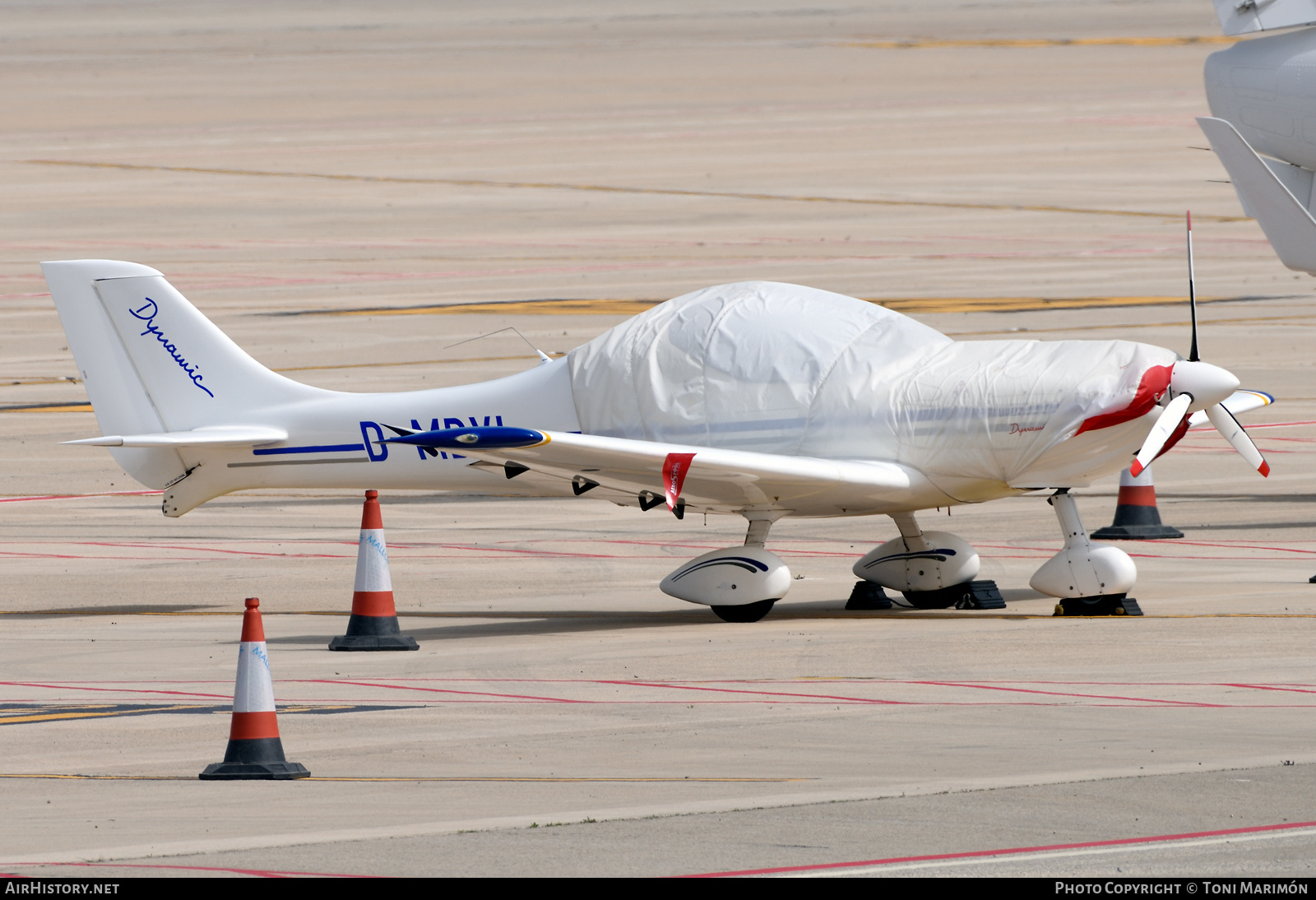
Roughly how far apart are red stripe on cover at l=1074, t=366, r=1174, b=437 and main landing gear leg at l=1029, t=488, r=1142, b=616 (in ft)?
2.31

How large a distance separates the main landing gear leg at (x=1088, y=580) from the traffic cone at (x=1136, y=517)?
3.31 meters

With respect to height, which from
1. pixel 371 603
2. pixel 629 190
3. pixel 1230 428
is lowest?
pixel 629 190

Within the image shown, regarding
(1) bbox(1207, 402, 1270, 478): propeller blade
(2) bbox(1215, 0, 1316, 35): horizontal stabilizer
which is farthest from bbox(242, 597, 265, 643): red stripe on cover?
(2) bbox(1215, 0, 1316, 35): horizontal stabilizer

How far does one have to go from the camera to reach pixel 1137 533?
1794 centimetres

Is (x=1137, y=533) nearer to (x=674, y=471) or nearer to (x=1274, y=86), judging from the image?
(x=674, y=471)

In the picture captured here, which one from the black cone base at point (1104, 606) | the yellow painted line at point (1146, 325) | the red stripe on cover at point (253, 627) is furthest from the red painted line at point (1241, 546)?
the yellow painted line at point (1146, 325)

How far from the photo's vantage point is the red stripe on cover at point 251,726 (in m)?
9.75

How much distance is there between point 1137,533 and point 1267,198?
383 centimetres

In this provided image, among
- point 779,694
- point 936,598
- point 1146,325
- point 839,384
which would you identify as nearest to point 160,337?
point 839,384

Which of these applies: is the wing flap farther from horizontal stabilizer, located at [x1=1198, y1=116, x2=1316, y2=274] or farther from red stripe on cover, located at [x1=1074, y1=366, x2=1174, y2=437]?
horizontal stabilizer, located at [x1=1198, y1=116, x2=1316, y2=274]

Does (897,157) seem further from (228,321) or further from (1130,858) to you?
(1130,858)

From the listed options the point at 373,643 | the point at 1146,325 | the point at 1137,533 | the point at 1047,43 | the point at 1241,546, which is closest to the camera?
the point at 373,643

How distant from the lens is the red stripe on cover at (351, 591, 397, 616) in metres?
13.8

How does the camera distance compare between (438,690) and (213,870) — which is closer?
(213,870)
